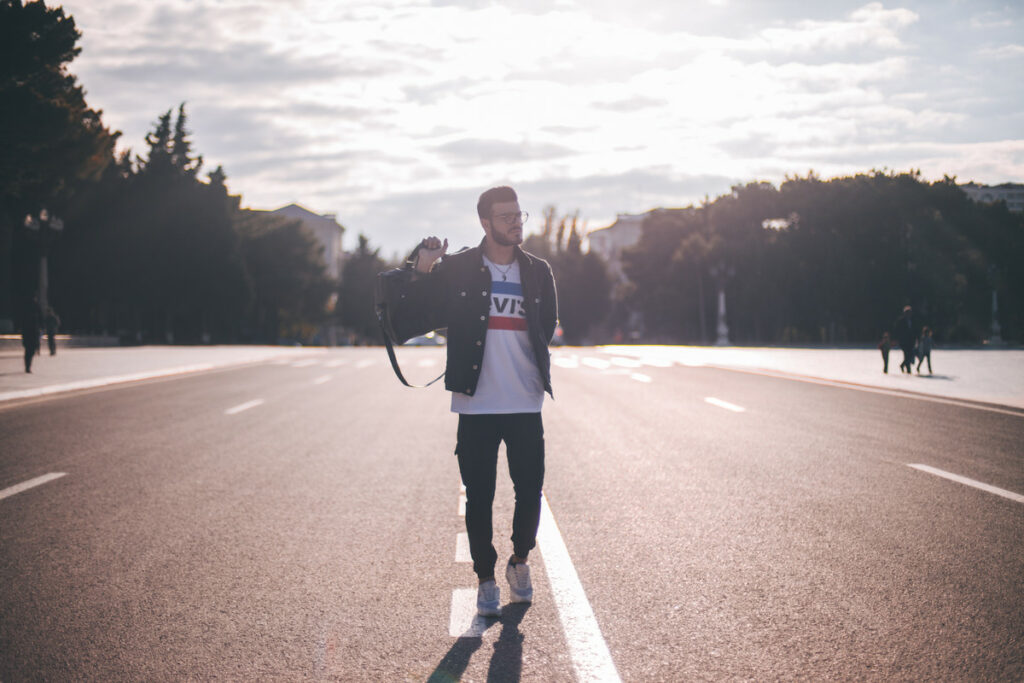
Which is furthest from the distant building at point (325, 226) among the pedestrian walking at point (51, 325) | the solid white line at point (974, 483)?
the solid white line at point (974, 483)

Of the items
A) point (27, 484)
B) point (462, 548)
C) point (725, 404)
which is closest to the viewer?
point (462, 548)

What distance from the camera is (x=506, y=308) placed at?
15.4 ft

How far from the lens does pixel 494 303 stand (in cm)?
467

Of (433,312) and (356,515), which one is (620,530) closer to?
(356,515)

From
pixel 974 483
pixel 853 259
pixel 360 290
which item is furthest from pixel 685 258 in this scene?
pixel 974 483

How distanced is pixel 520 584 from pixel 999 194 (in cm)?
5430

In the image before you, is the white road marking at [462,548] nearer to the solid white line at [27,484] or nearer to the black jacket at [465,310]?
the black jacket at [465,310]

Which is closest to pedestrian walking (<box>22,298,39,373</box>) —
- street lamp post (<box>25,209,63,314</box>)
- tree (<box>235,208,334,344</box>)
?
street lamp post (<box>25,209,63,314</box>)

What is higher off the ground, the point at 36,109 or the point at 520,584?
the point at 36,109

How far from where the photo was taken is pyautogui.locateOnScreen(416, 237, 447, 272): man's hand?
14.6ft

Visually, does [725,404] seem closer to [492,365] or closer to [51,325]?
[492,365]

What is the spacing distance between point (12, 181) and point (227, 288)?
133ft

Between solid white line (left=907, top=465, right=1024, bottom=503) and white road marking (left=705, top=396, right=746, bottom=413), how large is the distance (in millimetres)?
5641

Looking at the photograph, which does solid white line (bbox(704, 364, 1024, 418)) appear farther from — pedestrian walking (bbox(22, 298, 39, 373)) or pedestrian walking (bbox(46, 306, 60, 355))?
pedestrian walking (bbox(46, 306, 60, 355))
